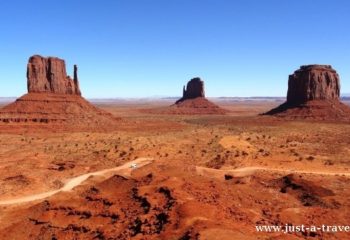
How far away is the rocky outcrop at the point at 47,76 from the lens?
265ft

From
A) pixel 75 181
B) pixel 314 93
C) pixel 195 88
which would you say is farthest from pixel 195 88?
pixel 75 181

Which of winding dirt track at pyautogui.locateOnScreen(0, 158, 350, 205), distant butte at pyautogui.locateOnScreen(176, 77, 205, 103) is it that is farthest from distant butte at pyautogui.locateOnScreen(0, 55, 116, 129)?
distant butte at pyautogui.locateOnScreen(176, 77, 205, 103)

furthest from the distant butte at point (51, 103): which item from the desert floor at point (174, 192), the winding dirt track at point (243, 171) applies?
the winding dirt track at point (243, 171)

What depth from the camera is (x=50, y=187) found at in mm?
31984

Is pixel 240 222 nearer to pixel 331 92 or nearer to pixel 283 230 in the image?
pixel 283 230

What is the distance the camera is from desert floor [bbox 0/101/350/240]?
1906cm

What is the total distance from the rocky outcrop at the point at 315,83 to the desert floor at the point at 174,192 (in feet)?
202

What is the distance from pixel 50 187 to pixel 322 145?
41.2 meters

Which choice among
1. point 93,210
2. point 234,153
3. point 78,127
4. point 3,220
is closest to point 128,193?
point 93,210

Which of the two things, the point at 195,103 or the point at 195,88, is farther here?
the point at 195,88

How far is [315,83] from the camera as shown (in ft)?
354

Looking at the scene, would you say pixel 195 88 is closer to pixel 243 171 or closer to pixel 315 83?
pixel 315 83

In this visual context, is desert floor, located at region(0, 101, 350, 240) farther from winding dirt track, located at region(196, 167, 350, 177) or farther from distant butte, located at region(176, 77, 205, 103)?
distant butte, located at region(176, 77, 205, 103)

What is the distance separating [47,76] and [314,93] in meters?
80.0
